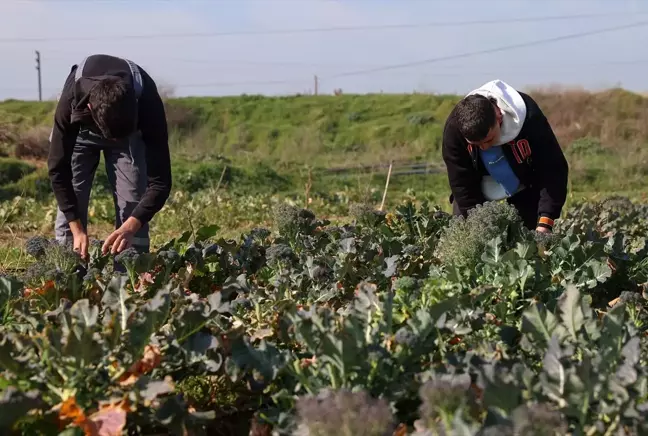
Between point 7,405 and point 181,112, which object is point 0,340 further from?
point 181,112

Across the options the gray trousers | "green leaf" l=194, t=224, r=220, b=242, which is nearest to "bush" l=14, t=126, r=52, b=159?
the gray trousers

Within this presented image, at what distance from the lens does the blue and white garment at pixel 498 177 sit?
15.0 feet

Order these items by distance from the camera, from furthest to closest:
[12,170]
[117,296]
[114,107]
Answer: [12,170] → [114,107] → [117,296]

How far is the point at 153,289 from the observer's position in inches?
132

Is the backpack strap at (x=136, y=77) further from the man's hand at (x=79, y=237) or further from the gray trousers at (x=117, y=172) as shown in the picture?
the man's hand at (x=79, y=237)

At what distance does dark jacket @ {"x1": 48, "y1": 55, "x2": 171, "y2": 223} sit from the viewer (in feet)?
13.4

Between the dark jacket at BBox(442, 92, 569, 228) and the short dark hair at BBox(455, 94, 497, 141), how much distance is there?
30 centimetres

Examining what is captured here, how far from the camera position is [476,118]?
4055 millimetres

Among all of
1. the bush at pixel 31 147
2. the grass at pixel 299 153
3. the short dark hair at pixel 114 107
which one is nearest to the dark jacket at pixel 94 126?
the short dark hair at pixel 114 107

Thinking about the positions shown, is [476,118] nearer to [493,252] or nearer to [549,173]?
[549,173]

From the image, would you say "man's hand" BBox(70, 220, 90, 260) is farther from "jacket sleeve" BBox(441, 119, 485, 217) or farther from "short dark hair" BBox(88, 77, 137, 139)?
"jacket sleeve" BBox(441, 119, 485, 217)

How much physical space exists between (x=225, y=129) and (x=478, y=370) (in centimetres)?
3817

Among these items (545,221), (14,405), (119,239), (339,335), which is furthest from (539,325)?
(119,239)

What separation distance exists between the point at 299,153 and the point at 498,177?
24.7 metres
